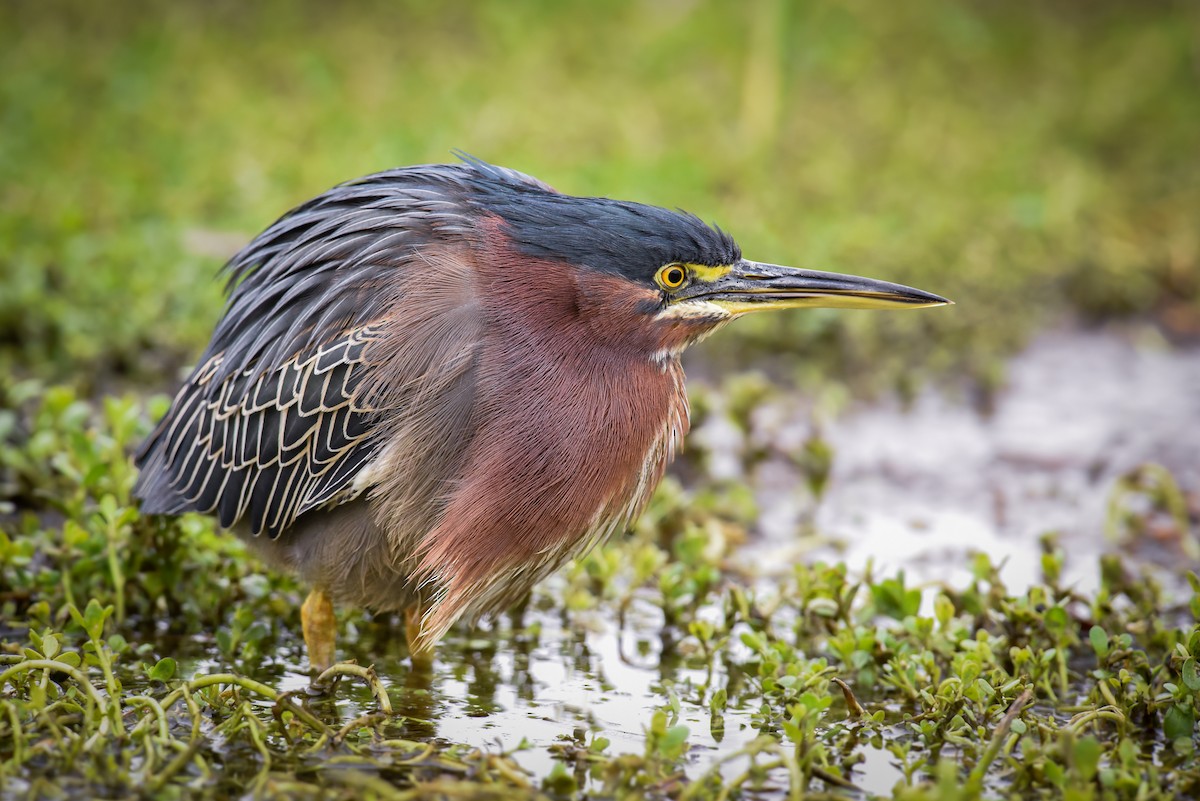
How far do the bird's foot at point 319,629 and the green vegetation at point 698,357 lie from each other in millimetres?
118

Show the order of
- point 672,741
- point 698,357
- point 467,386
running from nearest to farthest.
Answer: point 672,741 → point 467,386 → point 698,357

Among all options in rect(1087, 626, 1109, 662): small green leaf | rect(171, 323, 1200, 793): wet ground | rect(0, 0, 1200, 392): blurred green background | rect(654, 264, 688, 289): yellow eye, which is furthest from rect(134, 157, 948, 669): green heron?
rect(0, 0, 1200, 392): blurred green background

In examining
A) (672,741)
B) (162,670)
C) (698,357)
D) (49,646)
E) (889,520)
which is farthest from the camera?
(698,357)

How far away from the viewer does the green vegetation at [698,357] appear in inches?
139

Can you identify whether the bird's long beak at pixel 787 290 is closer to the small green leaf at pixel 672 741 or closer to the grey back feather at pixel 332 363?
the grey back feather at pixel 332 363

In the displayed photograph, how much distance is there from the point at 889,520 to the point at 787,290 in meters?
2.27

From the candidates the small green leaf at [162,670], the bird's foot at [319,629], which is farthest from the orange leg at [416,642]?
the small green leaf at [162,670]

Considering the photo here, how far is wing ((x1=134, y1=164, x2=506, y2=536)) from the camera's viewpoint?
12.7 feet

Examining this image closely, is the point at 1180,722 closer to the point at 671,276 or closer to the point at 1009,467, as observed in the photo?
the point at 671,276

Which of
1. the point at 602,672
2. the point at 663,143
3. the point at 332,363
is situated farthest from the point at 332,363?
the point at 663,143

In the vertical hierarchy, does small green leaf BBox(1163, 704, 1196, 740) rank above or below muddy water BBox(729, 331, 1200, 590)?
below

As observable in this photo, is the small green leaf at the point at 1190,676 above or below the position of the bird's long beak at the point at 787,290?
below

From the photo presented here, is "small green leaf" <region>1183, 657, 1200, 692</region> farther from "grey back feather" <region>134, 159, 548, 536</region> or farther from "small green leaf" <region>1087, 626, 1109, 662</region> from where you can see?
"grey back feather" <region>134, 159, 548, 536</region>

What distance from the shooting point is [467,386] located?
3852mm
